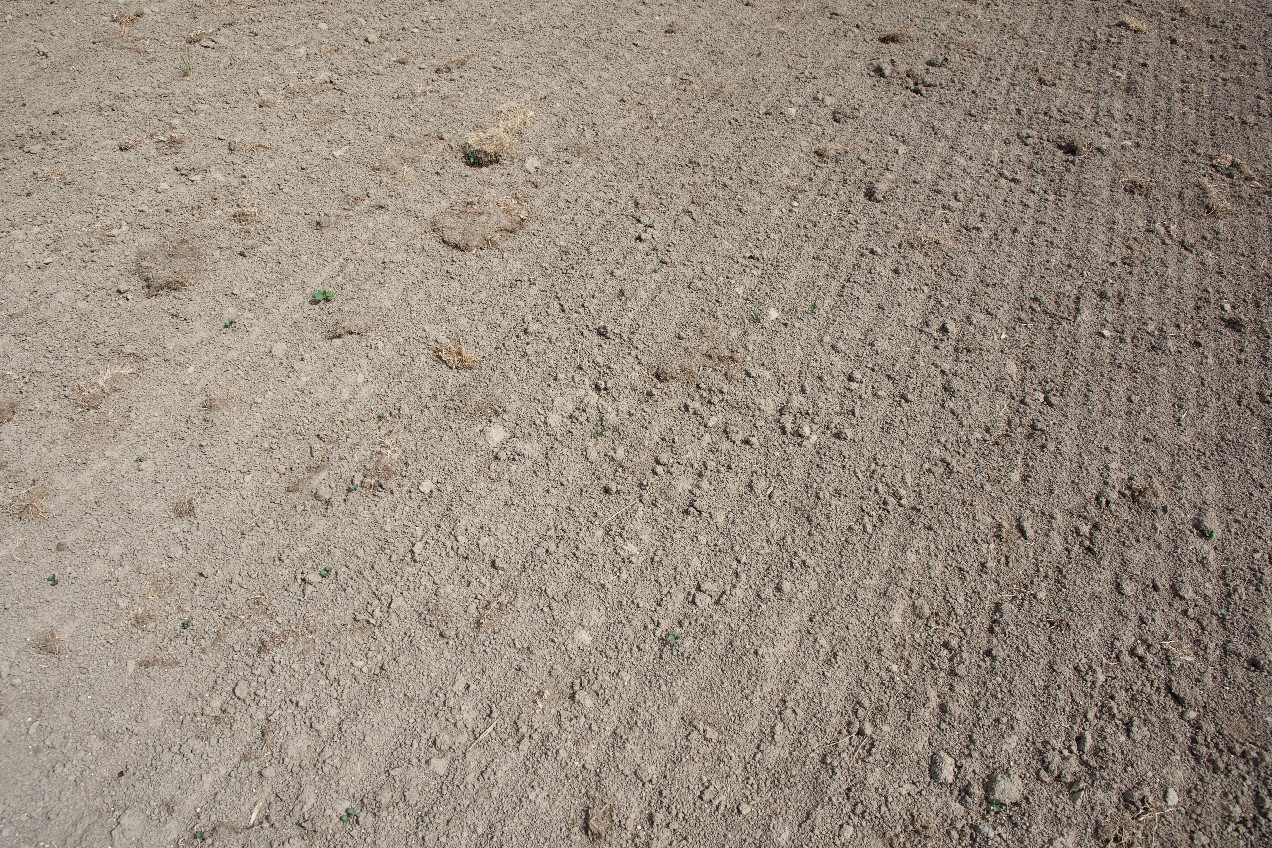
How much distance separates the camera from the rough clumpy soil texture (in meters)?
2.55

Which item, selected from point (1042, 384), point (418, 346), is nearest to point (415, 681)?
point (418, 346)

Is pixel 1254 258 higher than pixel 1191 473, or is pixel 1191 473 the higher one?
pixel 1254 258

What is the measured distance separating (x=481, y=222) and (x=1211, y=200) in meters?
4.21

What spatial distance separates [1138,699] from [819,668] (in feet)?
3.54

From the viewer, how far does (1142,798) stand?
2.42 meters

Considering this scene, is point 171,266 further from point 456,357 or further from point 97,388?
point 456,357

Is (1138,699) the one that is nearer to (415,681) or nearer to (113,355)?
(415,681)

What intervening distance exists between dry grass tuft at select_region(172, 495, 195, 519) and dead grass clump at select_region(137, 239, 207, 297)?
58.1 inches

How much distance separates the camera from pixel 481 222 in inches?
176

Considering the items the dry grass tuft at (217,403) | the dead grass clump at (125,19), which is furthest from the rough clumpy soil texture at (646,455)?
the dead grass clump at (125,19)

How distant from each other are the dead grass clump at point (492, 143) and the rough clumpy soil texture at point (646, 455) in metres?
0.06

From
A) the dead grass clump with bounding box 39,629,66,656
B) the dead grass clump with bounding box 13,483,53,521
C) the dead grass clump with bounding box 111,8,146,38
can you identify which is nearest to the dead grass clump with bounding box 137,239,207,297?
the dead grass clump with bounding box 13,483,53,521

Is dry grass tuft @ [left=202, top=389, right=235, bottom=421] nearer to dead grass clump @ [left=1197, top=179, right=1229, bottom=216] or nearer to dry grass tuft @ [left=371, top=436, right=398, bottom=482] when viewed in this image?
dry grass tuft @ [left=371, top=436, right=398, bottom=482]

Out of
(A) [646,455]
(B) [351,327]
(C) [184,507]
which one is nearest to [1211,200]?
(A) [646,455]
